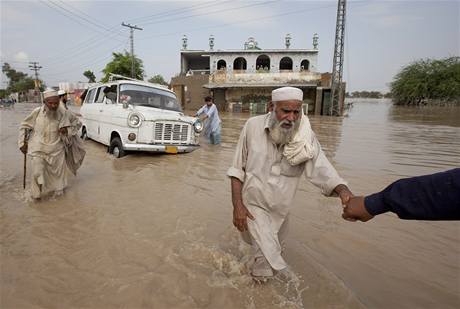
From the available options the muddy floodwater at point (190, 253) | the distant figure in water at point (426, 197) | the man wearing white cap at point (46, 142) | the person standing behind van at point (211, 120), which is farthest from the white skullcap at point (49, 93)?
the person standing behind van at point (211, 120)

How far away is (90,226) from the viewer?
3.95m

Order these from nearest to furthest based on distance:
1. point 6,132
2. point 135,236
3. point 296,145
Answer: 1. point 296,145
2. point 135,236
3. point 6,132

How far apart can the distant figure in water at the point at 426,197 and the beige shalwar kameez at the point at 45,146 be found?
4547 mm

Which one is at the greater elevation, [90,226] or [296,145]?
[296,145]

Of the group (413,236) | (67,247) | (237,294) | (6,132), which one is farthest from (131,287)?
(6,132)

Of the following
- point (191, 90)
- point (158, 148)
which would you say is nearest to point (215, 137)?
point (158, 148)

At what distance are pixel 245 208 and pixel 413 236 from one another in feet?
7.99

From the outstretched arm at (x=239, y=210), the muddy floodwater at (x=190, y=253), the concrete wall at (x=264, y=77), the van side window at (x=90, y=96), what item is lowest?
the muddy floodwater at (x=190, y=253)

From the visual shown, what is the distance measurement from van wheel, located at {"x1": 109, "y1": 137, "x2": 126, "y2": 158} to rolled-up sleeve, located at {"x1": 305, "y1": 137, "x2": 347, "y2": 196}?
574 cm

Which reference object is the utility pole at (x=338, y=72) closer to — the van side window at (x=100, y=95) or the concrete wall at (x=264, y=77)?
the concrete wall at (x=264, y=77)

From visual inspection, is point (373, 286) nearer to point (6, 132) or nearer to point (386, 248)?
point (386, 248)

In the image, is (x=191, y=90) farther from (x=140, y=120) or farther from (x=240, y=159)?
(x=240, y=159)

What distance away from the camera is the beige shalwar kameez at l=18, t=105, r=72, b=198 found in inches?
183

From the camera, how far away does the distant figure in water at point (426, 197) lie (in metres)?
1.56
